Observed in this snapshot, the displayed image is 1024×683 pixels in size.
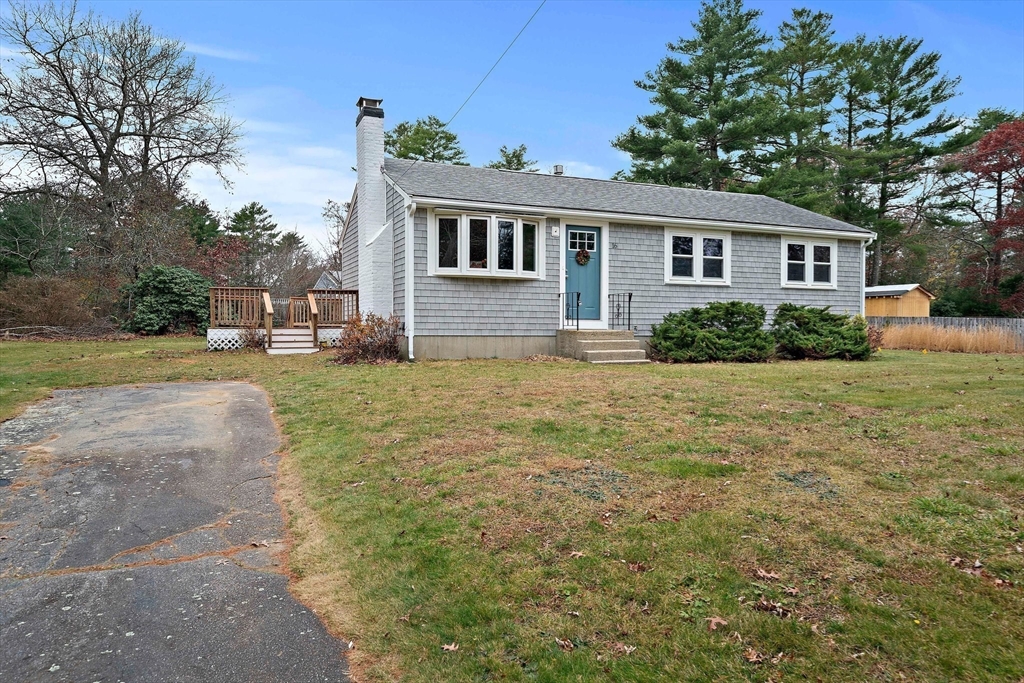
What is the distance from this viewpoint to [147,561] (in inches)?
141

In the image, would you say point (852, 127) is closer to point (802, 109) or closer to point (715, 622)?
point (802, 109)

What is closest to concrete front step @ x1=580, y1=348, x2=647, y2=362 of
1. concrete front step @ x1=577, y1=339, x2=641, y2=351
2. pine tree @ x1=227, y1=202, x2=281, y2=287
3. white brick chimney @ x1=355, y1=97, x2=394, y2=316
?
concrete front step @ x1=577, y1=339, x2=641, y2=351

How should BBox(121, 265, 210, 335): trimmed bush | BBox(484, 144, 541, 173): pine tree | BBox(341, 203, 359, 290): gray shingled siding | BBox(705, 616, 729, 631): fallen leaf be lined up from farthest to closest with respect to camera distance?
BBox(484, 144, 541, 173): pine tree < BBox(121, 265, 210, 335): trimmed bush < BBox(341, 203, 359, 290): gray shingled siding < BBox(705, 616, 729, 631): fallen leaf

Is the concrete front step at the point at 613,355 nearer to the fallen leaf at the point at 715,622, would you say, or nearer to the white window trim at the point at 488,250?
the white window trim at the point at 488,250

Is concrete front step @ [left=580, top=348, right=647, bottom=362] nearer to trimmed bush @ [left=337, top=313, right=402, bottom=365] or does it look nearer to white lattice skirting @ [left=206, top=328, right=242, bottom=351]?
trimmed bush @ [left=337, top=313, right=402, bottom=365]

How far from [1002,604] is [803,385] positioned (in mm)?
6257

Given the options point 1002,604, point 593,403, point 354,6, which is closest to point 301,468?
point 593,403

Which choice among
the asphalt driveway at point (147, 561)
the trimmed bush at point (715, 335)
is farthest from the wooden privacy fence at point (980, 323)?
the asphalt driveway at point (147, 561)

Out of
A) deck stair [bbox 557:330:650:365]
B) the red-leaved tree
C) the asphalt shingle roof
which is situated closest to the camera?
deck stair [bbox 557:330:650:365]

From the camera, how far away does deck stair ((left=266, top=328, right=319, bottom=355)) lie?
14.9 meters

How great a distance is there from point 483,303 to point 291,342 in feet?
19.0

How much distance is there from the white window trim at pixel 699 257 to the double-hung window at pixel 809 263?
1.78 metres

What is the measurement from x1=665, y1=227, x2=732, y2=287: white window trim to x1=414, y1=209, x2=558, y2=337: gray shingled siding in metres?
3.03

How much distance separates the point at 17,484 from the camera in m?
4.83
